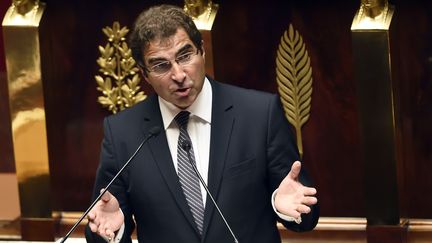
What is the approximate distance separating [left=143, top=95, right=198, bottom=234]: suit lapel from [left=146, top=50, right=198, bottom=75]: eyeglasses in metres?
0.09

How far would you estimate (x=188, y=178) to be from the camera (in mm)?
1853

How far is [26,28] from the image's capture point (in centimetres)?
264

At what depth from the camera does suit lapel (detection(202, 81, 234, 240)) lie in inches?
71.8

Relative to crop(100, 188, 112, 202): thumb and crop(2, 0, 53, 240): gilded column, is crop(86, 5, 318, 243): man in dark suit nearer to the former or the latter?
crop(100, 188, 112, 202): thumb

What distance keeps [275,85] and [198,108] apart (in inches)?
28.1

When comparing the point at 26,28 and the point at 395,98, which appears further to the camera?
the point at 26,28

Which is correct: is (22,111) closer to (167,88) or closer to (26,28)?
(26,28)

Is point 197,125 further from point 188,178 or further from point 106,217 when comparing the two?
point 106,217

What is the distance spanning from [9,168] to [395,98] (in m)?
0.88

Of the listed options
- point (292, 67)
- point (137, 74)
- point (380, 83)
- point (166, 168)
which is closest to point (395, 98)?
point (380, 83)

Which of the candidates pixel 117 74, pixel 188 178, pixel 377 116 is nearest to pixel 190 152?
pixel 188 178

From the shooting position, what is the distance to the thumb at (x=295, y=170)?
1.69m

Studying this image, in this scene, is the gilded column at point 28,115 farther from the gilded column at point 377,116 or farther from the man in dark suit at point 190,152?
the man in dark suit at point 190,152

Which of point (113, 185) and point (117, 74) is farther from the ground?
point (117, 74)
